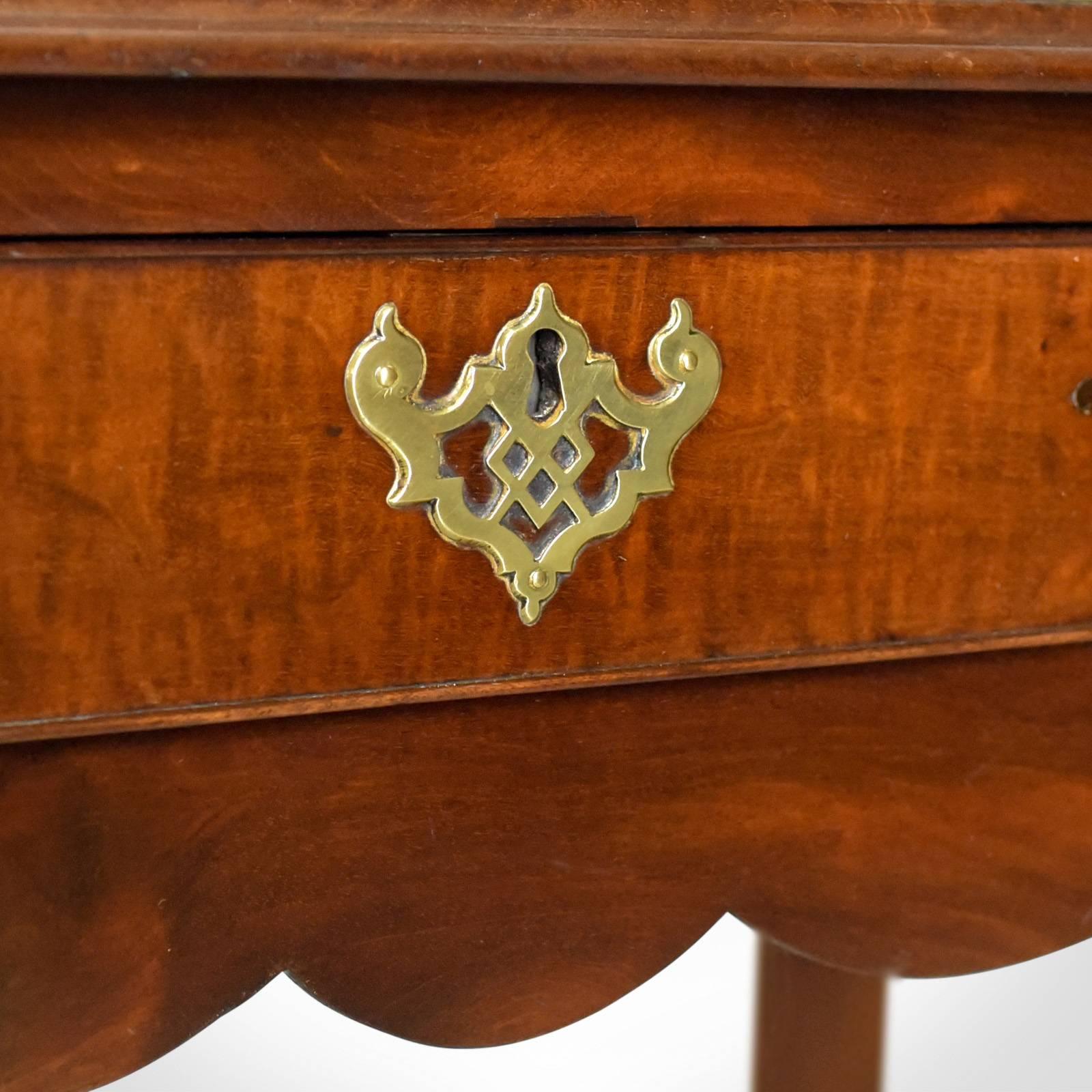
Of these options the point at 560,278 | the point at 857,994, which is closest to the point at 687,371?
the point at 560,278

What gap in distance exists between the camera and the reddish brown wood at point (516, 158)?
445 mm

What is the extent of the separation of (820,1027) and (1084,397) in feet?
1.62

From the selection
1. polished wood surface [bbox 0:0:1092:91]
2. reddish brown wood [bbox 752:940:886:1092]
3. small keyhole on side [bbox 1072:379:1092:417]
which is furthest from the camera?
reddish brown wood [bbox 752:940:886:1092]

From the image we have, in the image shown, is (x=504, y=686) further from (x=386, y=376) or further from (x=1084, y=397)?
(x=1084, y=397)

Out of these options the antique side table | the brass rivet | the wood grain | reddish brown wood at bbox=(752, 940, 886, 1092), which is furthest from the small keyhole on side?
reddish brown wood at bbox=(752, 940, 886, 1092)

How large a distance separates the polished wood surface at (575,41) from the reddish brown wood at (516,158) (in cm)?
3

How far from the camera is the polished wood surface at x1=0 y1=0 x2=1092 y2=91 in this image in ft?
1.36

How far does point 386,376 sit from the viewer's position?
48cm

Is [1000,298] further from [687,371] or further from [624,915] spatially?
[624,915]

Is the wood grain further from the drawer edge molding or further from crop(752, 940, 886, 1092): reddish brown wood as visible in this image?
crop(752, 940, 886, 1092): reddish brown wood

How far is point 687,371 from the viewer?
0.51m

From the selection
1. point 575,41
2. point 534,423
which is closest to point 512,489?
point 534,423

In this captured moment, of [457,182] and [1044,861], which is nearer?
[457,182]

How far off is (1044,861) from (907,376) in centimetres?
22
